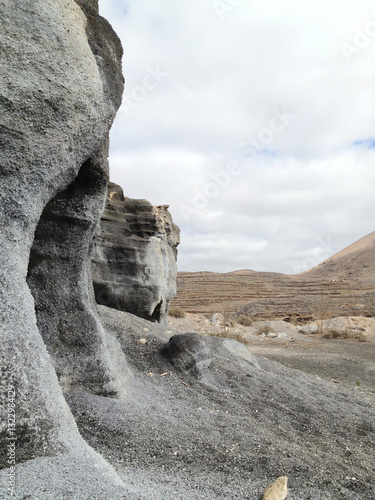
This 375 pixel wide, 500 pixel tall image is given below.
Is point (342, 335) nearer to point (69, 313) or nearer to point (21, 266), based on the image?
point (69, 313)

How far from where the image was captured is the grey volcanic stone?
4277mm

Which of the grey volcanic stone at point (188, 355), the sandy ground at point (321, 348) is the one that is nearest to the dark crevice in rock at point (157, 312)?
the sandy ground at point (321, 348)

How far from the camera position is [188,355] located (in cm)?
435

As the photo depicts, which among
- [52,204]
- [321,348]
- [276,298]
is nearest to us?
[52,204]

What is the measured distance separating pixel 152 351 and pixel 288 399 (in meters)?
1.59

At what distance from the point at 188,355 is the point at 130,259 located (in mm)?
4233

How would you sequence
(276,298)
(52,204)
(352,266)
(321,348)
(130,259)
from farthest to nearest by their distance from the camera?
(352,266), (276,298), (321,348), (130,259), (52,204)

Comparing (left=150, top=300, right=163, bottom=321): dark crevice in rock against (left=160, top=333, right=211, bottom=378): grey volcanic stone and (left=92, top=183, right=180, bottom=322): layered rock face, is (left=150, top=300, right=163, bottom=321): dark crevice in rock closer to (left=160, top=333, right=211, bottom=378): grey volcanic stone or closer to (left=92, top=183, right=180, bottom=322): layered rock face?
(left=92, top=183, right=180, bottom=322): layered rock face

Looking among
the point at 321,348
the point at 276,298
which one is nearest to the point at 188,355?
the point at 321,348

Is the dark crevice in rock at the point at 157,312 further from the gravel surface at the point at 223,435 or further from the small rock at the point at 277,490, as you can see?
the small rock at the point at 277,490

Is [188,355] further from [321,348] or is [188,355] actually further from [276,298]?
[276,298]

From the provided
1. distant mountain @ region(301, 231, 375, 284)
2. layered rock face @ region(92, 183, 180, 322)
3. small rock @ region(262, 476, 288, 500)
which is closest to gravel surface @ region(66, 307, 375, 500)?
small rock @ region(262, 476, 288, 500)

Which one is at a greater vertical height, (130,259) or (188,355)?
(130,259)

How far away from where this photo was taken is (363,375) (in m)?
7.67
